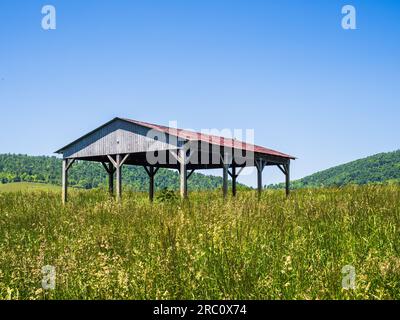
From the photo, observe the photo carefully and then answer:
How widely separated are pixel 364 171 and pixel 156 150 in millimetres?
155683

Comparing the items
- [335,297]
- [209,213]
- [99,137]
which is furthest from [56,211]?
[99,137]

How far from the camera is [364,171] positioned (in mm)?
158000

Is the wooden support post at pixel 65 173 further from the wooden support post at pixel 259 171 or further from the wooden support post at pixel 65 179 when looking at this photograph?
the wooden support post at pixel 259 171

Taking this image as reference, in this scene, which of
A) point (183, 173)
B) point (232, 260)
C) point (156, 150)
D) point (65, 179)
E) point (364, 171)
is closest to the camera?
point (232, 260)

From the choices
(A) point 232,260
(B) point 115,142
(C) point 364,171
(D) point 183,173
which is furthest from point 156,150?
(C) point 364,171

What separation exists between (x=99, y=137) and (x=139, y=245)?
16.1 m

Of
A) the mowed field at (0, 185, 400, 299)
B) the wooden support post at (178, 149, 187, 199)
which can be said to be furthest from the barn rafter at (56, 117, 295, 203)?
the mowed field at (0, 185, 400, 299)

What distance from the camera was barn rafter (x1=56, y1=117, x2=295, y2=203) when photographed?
1756 centimetres

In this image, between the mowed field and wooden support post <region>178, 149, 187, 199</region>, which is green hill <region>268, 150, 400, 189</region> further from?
the mowed field

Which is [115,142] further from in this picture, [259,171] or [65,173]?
[259,171]

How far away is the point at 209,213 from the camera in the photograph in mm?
6895
